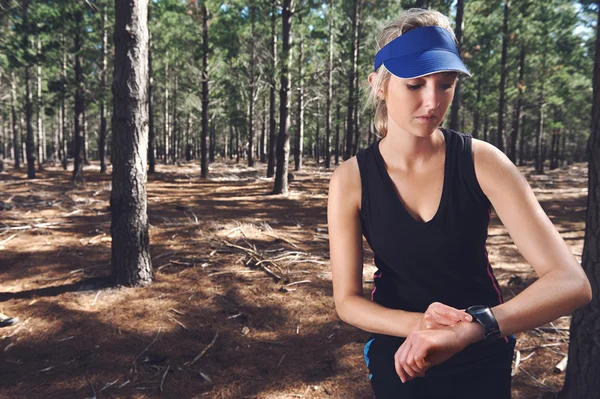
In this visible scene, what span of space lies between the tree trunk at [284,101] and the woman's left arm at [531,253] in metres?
12.9

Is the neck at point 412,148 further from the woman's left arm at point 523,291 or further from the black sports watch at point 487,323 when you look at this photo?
the black sports watch at point 487,323

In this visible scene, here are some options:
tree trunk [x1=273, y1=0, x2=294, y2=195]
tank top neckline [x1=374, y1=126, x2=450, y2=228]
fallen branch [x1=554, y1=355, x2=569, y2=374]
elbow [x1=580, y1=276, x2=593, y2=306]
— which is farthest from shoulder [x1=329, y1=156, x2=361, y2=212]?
tree trunk [x1=273, y1=0, x2=294, y2=195]

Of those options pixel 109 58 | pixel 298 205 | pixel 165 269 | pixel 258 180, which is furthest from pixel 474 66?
pixel 165 269

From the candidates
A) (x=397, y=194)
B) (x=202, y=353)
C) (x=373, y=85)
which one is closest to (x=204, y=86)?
A: (x=202, y=353)

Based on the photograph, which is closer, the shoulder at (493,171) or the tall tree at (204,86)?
the shoulder at (493,171)

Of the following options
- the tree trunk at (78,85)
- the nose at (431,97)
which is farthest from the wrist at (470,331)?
the tree trunk at (78,85)

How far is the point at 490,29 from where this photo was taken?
22.5m

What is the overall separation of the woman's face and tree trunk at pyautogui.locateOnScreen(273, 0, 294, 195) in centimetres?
1274

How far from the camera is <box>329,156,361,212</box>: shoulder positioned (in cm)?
151

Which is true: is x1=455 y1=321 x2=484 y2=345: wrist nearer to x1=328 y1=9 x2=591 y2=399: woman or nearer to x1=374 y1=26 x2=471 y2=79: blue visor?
x1=328 y1=9 x2=591 y2=399: woman

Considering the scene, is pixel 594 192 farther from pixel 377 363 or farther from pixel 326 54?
pixel 326 54

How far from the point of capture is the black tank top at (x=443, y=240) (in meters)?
1.38

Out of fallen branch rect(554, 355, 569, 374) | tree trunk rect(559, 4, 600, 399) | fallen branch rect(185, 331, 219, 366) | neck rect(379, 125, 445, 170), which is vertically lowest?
fallen branch rect(185, 331, 219, 366)

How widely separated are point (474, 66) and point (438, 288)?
29.5m
